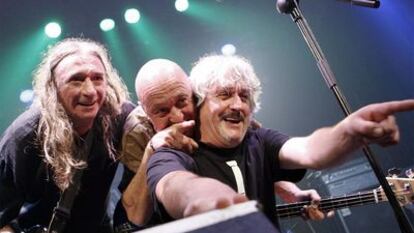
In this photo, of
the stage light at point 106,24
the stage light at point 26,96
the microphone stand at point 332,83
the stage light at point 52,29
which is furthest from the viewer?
the stage light at point 106,24

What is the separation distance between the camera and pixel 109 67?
2.49 m

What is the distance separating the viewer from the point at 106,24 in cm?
660

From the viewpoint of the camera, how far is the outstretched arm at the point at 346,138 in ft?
3.84

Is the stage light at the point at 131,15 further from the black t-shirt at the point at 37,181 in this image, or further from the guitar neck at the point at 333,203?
the guitar neck at the point at 333,203

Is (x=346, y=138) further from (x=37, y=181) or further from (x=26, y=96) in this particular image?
(x=26, y=96)

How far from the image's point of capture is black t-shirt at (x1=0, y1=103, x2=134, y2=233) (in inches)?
83.0

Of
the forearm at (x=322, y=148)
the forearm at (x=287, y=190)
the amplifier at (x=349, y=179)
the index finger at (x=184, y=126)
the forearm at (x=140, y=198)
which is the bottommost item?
the amplifier at (x=349, y=179)

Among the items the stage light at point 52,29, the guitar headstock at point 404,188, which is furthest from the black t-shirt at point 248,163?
the stage light at point 52,29

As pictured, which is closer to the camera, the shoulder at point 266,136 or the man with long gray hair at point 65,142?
the shoulder at point 266,136

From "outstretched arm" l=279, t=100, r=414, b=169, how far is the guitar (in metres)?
1.04

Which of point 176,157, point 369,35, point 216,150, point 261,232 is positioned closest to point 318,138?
point 216,150

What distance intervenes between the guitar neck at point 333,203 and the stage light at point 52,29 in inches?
181

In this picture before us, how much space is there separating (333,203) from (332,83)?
4.46ft

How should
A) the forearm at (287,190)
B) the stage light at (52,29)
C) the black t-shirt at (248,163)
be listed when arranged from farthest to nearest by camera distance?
the stage light at (52,29)
the forearm at (287,190)
the black t-shirt at (248,163)
